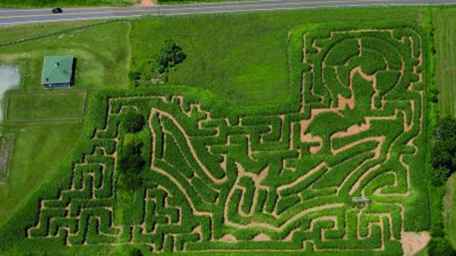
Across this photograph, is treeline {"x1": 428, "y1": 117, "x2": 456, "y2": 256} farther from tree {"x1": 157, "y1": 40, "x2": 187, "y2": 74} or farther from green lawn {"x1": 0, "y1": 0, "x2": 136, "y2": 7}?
green lawn {"x1": 0, "y1": 0, "x2": 136, "y2": 7}

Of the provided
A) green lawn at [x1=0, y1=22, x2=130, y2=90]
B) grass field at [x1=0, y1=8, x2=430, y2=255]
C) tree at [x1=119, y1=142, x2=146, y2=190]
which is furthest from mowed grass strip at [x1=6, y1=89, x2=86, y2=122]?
tree at [x1=119, y1=142, x2=146, y2=190]

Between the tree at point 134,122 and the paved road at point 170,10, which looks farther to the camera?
the paved road at point 170,10

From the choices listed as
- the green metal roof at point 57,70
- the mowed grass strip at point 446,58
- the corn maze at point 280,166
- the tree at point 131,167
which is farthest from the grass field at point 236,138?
the mowed grass strip at point 446,58

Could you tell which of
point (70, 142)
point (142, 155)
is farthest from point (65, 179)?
point (142, 155)

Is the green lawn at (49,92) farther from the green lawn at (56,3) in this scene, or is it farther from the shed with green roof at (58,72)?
the green lawn at (56,3)

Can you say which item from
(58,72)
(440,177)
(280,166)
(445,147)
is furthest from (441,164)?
(58,72)

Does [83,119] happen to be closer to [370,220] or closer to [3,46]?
[3,46]

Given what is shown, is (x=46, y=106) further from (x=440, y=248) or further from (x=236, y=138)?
(x=440, y=248)

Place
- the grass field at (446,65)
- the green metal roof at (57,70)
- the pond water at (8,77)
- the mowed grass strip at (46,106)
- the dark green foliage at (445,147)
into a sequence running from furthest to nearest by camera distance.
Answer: the pond water at (8,77) → the green metal roof at (57,70) → the mowed grass strip at (46,106) → the grass field at (446,65) → the dark green foliage at (445,147)
